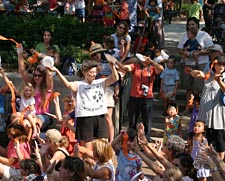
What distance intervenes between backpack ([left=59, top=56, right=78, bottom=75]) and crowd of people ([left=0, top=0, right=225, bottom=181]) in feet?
1.41

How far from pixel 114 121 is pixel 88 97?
1.67 m

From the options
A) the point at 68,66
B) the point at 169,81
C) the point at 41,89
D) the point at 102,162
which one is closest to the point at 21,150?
the point at 41,89

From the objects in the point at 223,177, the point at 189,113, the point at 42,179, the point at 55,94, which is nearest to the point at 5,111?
the point at 55,94

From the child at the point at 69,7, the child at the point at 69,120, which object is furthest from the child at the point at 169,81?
the child at the point at 69,7

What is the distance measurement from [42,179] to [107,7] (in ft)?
29.3

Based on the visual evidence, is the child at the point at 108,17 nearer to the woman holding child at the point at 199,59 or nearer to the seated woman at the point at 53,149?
the woman holding child at the point at 199,59

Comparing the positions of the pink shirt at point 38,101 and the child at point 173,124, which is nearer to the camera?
the child at point 173,124

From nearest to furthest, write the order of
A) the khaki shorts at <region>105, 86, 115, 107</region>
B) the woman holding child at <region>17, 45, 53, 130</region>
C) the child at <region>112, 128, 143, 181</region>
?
the child at <region>112, 128, 143, 181</region> < the woman holding child at <region>17, 45, 53, 130</region> < the khaki shorts at <region>105, 86, 115, 107</region>

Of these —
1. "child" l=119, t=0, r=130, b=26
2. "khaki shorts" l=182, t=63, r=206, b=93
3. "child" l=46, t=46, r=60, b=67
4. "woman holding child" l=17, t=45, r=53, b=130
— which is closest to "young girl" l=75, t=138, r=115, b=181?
"woman holding child" l=17, t=45, r=53, b=130

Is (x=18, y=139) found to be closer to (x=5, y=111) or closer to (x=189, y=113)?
(x=5, y=111)

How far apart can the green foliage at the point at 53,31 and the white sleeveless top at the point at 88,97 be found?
140 inches

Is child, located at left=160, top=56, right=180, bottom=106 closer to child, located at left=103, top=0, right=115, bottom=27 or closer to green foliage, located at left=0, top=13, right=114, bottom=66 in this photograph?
green foliage, located at left=0, top=13, right=114, bottom=66

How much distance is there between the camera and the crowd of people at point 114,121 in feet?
23.5

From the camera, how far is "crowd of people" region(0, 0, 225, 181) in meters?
7.15
